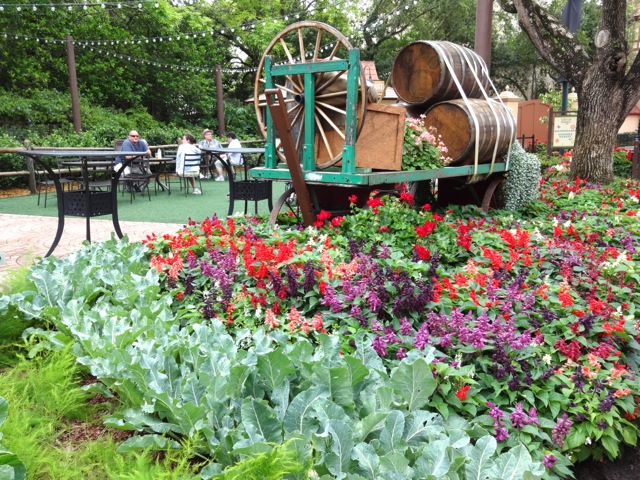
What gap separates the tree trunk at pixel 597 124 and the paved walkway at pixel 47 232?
20.7 feet

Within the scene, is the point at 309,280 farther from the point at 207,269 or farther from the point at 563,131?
the point at 563,131

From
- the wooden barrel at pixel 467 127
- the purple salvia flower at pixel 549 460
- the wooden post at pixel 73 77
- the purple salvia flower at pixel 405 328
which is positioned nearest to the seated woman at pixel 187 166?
the wooden post at pixel 73 77

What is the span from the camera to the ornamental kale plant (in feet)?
6.59

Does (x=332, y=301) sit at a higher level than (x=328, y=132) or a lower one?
lower

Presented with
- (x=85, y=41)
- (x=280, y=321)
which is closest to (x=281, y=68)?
(x=280, y=321)

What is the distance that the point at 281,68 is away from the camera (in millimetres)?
5016

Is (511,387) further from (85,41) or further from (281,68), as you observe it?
(85,41)

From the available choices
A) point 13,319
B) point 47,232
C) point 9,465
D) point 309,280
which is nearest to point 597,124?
point 309,280

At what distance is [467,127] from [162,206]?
6682mm

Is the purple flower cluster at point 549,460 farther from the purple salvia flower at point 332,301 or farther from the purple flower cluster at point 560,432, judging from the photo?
the purple salvia flower at point 332,301

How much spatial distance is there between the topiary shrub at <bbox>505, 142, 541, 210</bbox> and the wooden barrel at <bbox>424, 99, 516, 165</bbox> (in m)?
0.42

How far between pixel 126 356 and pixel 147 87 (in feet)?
85.6

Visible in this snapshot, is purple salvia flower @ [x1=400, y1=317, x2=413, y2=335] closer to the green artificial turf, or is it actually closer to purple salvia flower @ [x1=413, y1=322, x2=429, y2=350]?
purple salvia flower @ [x1=413, y1=322, x2=429, y2=350]

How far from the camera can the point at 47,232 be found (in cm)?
778
